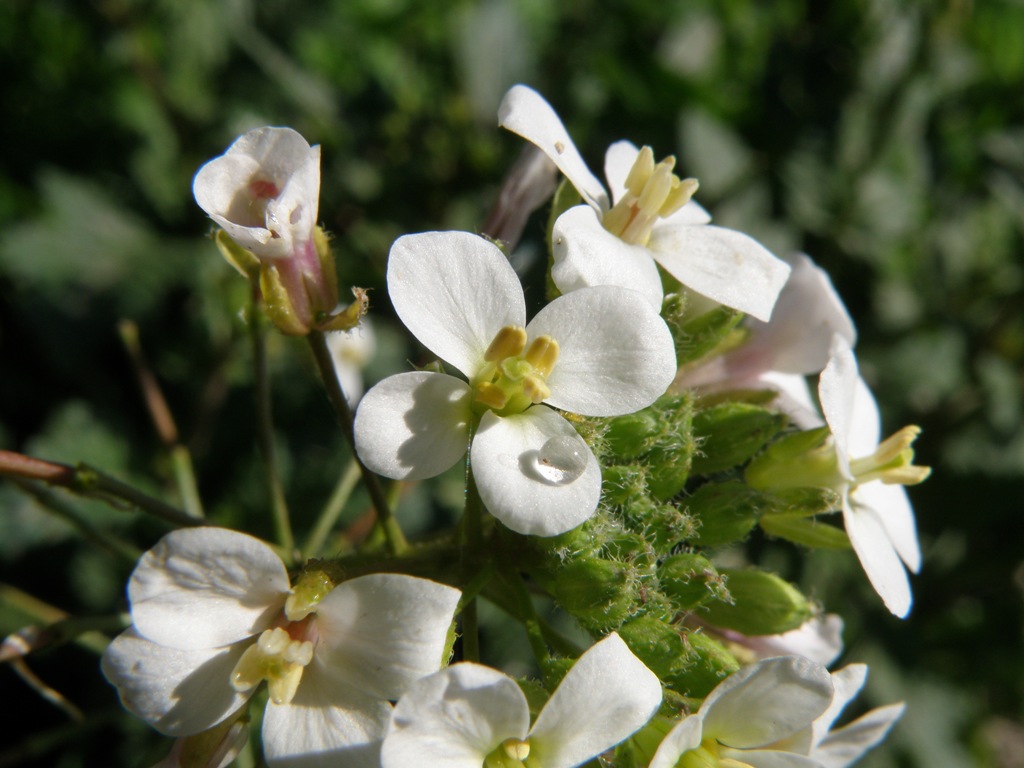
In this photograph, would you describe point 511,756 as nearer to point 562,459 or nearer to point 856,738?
point 562,459

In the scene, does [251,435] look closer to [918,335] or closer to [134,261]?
[134,261]

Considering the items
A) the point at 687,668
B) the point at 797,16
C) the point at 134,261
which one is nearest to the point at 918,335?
the point at 797,16

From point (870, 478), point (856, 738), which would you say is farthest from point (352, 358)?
point (856, 738)

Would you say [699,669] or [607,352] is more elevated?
[607,352]

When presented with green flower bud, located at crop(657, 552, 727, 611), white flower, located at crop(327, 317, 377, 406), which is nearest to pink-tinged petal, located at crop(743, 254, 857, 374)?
green flower bud, located at crop(657, 552, 727, 611)

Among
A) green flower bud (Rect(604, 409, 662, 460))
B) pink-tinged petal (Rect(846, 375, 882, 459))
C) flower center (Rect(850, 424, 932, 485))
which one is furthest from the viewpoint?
pink-tinged petal (Rect(846, 375, 882, 459))

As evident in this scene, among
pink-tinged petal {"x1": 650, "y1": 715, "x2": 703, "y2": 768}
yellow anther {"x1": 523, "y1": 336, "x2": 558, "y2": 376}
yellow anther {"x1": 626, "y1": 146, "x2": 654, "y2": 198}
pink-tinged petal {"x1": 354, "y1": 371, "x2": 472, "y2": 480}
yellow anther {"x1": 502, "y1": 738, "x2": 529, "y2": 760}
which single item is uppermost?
yellow anther {"x1": 626, "y1": 146, "x2": 654, "y2": 198}

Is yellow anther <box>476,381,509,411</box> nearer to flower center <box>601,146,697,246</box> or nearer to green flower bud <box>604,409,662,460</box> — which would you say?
green flower bud <box>604,409,662,460</box>

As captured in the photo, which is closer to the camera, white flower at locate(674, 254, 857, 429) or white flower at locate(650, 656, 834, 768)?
white flower at locate(650, 656, 834, 768)
